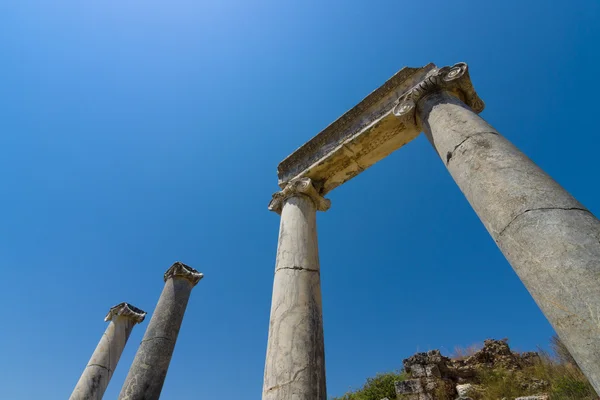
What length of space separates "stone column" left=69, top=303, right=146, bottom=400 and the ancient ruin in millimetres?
9231

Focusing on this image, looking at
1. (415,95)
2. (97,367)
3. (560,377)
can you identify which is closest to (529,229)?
(415,95)

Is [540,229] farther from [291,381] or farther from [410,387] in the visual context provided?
[410,387]

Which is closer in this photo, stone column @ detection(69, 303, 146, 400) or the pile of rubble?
stone column @ detection(69, 303, 146, 400)

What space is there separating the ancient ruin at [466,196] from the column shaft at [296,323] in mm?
17

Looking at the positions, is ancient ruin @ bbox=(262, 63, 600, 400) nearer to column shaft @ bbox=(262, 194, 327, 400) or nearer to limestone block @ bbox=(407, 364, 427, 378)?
column shaft @ bbox=(262, 194, 327, 400)

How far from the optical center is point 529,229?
3.25m

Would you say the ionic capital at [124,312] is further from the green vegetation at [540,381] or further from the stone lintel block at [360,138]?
the green vegetation at [540,381]

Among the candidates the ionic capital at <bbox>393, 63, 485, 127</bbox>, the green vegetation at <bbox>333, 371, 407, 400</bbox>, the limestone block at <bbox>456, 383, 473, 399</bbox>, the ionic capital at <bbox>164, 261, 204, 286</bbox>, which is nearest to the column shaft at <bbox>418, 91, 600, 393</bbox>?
the ionic capital at <bbox>393, 63, 485, 127</bbox>

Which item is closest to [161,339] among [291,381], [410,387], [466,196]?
[291,381]

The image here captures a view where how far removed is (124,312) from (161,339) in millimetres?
4908

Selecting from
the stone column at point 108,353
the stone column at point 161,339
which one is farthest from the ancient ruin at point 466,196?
the stone column at point 108,353

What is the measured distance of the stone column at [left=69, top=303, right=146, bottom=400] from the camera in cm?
1099

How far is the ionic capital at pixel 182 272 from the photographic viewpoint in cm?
1094

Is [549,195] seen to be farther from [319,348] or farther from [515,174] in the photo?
[319,348]
